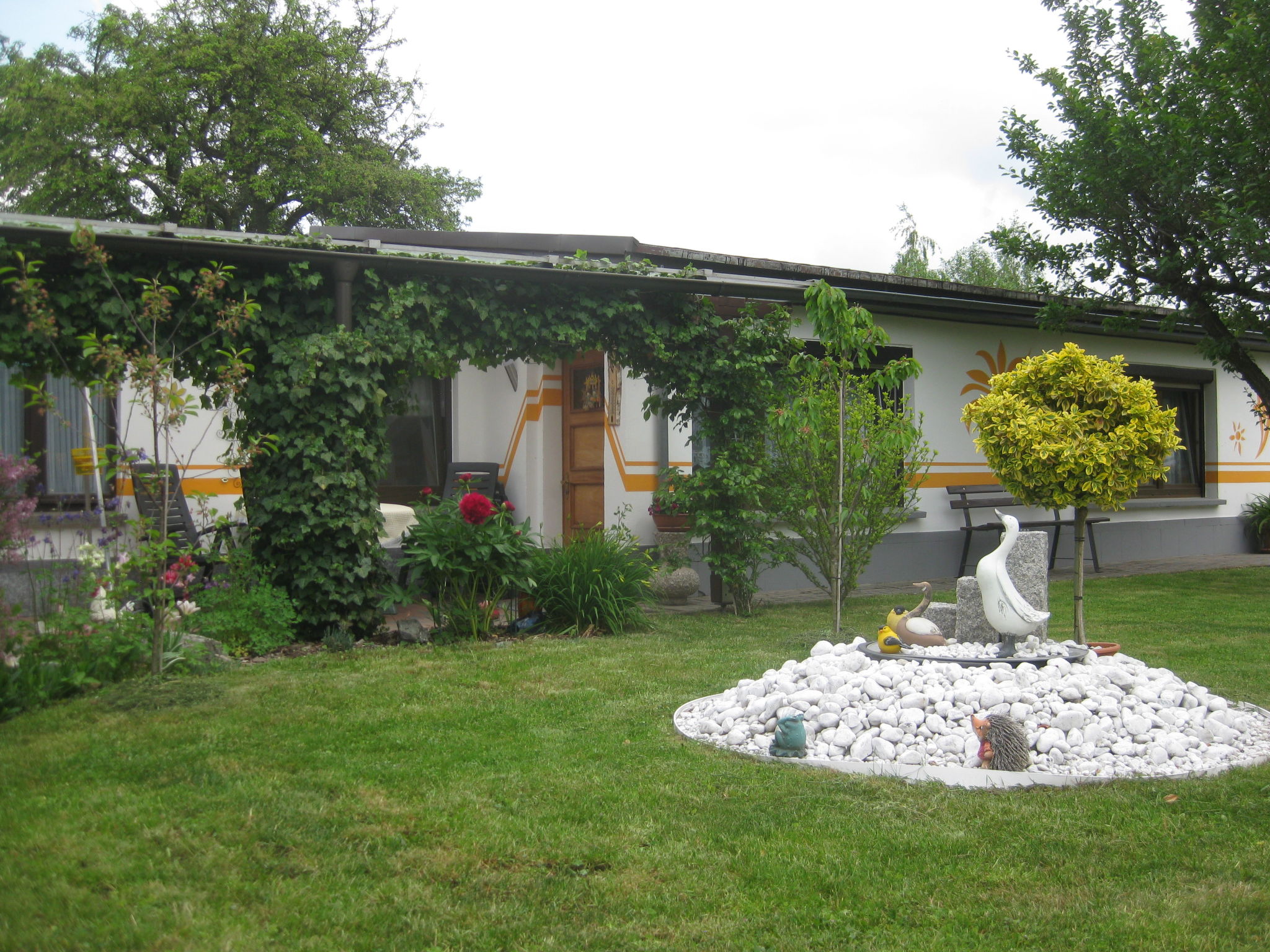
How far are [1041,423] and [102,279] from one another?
18.9 ft

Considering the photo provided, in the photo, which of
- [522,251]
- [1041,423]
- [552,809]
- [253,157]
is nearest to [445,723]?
[552,809]

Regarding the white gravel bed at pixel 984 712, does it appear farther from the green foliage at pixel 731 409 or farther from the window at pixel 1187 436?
the window at pixel 1187 436

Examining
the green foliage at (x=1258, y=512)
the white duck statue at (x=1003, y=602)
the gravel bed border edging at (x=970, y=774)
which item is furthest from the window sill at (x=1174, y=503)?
the gravel bed border edging at (x=970, y=774)

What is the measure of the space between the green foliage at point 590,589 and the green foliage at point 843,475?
1565 millimetres

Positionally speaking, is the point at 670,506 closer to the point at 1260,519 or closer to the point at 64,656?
the point at 64,656

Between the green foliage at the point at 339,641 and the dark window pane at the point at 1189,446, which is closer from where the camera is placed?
the green foliage at the point at 339,641

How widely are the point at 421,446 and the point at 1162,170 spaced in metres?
8.67

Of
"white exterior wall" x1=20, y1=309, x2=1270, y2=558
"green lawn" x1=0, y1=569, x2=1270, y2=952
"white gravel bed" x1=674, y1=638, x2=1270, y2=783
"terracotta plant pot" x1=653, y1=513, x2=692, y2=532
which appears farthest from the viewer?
"terracotta plant pot" x1=653, y1=513, x2=692, y2=532

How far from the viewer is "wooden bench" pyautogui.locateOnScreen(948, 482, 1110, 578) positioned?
38.0 feet

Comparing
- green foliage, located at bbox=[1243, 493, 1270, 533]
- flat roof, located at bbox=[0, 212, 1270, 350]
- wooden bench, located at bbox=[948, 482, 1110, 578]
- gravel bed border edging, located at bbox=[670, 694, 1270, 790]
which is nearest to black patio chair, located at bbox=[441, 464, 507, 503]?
flat roof, located at bbox=[0, 212, 1270, 350]

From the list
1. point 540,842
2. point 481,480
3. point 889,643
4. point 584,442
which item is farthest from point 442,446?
point 540,842

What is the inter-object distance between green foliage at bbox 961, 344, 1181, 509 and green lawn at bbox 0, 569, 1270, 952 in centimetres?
244

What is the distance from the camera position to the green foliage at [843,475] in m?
8.09

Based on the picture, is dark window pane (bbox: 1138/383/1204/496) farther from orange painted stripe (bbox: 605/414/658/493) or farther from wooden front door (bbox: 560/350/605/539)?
wooden front door (bbox: 560/350/605/539)
